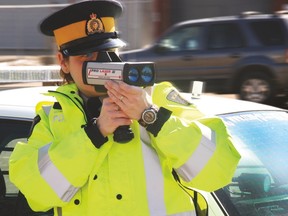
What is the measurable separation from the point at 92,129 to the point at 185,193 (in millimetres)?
365

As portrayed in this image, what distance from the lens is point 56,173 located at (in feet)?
6.11

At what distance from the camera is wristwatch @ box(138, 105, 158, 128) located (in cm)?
181

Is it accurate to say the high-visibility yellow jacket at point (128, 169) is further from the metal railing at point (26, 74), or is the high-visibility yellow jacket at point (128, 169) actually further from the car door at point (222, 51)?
the car door at point (222, 51)

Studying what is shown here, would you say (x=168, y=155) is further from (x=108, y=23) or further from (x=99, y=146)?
(x=108, y=23)

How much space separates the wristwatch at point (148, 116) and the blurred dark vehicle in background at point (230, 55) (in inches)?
345

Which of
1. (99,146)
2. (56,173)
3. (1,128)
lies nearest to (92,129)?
(99,146)

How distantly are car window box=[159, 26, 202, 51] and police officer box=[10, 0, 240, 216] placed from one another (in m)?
8.99

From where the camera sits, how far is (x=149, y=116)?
5.96 feet

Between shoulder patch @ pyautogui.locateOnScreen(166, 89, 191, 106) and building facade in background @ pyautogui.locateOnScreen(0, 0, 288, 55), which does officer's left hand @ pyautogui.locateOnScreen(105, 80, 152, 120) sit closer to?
shoulder patch @ pyautogui.locateOnScreen(166, 89, 191, 106)

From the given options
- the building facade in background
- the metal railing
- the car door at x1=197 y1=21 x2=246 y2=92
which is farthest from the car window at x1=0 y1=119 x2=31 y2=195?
the building facade in background

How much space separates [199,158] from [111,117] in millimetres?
296

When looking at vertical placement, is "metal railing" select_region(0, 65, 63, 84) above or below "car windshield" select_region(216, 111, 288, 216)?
below

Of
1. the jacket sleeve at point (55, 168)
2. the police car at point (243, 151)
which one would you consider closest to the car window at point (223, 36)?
→ the police car at point (243, 151)

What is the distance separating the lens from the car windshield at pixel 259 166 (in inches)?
96.5
